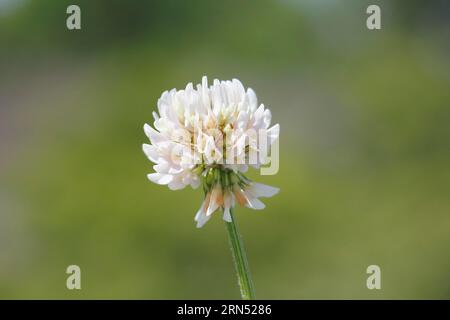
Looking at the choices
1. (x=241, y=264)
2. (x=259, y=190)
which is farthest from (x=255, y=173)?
(x=241, y=264)

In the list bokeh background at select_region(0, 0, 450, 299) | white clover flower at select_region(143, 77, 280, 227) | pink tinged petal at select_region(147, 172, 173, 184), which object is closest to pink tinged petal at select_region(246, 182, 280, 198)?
white clover flower at select_region(143, 77, 280, 227)

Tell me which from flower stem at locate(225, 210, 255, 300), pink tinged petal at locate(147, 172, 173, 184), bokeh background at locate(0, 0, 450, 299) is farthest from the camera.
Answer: bokeh background at locate(0, 0, 450, 299)

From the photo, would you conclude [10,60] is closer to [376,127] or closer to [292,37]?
[292,37]

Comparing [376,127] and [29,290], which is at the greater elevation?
[376,127]

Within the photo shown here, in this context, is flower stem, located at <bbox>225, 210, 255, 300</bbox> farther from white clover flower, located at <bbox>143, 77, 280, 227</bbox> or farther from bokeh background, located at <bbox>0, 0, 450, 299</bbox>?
bokeh background, located at <bbox>0, 0, 450, 299</bbox>

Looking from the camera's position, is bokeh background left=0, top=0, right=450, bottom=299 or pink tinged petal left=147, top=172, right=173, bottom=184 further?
bokeh background left=0, top=0, right=450, bottom=299
